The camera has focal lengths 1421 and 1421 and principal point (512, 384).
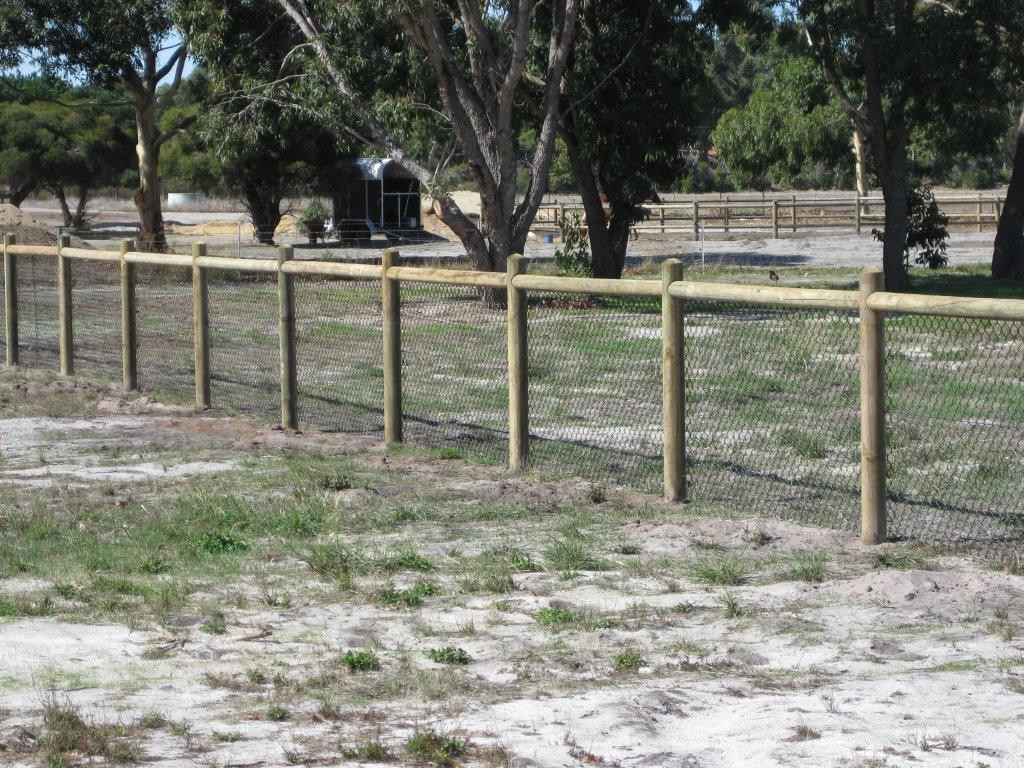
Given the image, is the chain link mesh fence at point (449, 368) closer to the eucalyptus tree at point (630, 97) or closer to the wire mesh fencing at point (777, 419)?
the wire mesh fencing at point (777, 419)

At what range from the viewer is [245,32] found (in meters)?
30.2

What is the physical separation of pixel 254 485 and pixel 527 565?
3173mm

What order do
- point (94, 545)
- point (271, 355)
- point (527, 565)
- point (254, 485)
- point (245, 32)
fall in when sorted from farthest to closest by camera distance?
point (245, 32), point (271, 355), point (254, 485), point (94, 545), point (527, 565)

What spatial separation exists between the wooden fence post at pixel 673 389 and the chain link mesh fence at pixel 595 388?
51cm

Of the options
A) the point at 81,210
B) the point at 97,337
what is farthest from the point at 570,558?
the point at 81,210

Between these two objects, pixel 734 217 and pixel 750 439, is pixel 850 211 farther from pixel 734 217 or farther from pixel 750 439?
pixel 750 439

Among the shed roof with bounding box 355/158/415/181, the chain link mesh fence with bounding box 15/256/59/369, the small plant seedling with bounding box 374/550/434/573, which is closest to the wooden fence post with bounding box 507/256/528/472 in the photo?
the small plant seedling with bounding box 374/550/434/573

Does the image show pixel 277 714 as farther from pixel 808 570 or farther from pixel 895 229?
pixel 895 229

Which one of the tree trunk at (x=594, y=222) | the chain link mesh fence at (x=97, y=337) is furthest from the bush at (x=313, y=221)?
the chain link mesh fence at (x=97, y=337)

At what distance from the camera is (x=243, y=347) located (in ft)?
51.5

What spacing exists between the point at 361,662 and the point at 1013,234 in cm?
2784

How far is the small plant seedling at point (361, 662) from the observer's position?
589cm

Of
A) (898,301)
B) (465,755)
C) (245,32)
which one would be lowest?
(465,755)

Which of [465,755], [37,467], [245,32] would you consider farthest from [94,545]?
[245,32]
